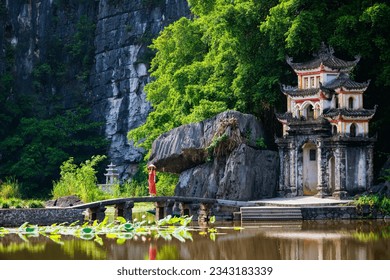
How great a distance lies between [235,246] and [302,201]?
380 inches

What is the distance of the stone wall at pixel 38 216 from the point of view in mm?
31562

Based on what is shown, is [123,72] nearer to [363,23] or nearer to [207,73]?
[207,73]

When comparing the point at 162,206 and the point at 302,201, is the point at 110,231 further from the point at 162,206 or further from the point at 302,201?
the point at 302,201

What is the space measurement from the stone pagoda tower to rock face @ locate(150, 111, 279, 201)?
667mm

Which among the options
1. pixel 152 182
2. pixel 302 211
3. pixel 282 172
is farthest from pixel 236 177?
pixel 302 211

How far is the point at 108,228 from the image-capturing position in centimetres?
2902

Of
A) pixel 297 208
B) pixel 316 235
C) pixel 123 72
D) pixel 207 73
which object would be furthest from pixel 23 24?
pixel 316 235

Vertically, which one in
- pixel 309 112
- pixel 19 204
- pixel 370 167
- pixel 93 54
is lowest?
pixel 19 204

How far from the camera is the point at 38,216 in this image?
31719 millimetres

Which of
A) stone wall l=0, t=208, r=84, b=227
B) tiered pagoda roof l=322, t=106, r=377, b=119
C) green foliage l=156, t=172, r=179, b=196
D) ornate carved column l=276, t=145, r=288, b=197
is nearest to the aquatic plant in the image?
stone wall l=0, t=208, r=84, b=227

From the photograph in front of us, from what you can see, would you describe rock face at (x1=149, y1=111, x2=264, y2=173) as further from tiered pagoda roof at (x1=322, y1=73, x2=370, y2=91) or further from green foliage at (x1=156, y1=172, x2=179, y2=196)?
green foliage at (x1=156, y1=172, x2=179, y2=196)

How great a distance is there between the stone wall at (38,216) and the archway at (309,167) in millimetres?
8640

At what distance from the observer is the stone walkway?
33.6 m

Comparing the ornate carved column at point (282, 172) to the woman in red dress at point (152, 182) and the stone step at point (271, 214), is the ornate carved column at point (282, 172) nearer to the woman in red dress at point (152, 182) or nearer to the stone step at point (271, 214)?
the stone step at point (271, 214)
